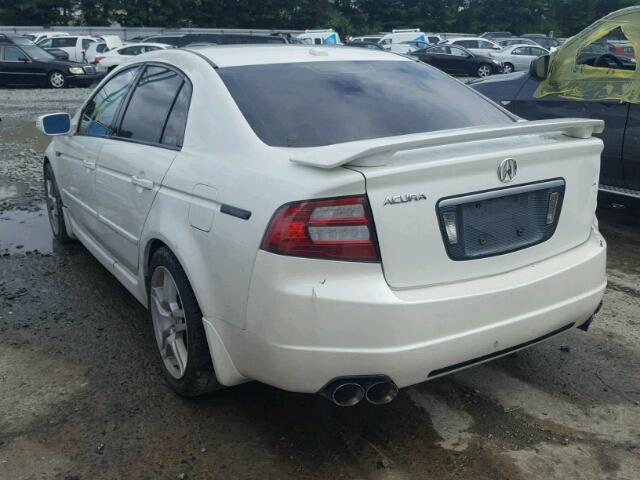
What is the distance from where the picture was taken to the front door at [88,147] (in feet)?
14.1

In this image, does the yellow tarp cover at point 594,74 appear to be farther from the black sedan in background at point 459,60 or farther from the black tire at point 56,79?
the black sedan in background at point 459,60

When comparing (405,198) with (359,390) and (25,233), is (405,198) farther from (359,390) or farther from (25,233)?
(25,233)

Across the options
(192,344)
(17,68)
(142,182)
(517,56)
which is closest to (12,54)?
(17,68)

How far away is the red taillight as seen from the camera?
2.50 metres

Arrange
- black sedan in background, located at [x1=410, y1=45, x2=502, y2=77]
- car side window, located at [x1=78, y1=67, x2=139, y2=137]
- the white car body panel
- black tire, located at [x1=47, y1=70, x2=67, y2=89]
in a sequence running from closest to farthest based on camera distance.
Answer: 1. car side window, located at [x1=78, y1=67, x2=139, y2=137]
2. black tire, located at [x1=47, y1=70, x2=67, y2=89]
3. the white car body panel
4. black sedan in background, located at [x1=410, y1=45, x2=502, y2=77]

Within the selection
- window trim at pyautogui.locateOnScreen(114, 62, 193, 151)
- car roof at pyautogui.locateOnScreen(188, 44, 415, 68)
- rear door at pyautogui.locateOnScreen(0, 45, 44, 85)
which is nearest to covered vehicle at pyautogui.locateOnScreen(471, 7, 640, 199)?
car roof at pyautogui.locateOnScreen(188, 44, 415, 68)

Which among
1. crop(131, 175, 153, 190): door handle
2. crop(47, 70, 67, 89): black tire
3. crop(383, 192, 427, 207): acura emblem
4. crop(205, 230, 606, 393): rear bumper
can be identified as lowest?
crop(47, 70, 67, 89): black tire

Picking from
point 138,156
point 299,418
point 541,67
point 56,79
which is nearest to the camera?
point 299,418

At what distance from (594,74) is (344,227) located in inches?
172

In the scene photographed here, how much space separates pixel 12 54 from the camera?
21.9 meters

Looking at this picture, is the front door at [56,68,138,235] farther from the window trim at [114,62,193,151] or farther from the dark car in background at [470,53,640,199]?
the dark car in background at [470,53,640,199]

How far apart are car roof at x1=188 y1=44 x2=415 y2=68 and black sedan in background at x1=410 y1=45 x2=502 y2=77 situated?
90.2 ft

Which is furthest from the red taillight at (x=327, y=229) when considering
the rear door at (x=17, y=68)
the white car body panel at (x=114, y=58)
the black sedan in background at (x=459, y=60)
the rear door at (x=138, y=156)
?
the black sedan in background at (x=459, y=60)

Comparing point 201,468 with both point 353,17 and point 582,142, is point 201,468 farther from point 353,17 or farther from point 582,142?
point 353,17
